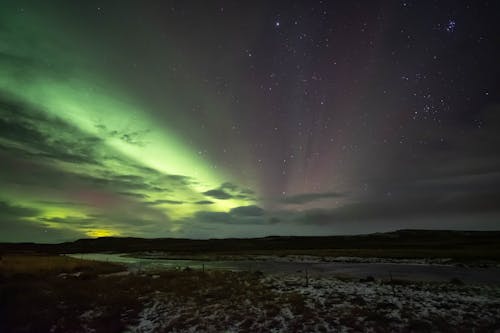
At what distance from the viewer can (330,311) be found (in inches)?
843

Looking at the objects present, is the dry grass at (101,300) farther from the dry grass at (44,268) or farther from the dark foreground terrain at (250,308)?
the dry grass at (44,268)

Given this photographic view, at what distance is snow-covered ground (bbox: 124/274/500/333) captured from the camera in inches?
733

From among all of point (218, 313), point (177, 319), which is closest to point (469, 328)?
point (218, 313)

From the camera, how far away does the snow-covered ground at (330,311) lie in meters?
18.6

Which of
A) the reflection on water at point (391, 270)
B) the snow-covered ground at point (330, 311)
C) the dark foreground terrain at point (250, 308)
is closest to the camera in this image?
the snow-covered ground at point (330, 311)

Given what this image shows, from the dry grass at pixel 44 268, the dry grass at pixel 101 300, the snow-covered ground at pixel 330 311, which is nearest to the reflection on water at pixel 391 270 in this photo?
the dry grass at pixel 44 268

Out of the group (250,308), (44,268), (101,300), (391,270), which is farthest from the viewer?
(391,270)

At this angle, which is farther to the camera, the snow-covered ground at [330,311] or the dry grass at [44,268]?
the dry grass at [44,268]

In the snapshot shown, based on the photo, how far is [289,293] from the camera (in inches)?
1089

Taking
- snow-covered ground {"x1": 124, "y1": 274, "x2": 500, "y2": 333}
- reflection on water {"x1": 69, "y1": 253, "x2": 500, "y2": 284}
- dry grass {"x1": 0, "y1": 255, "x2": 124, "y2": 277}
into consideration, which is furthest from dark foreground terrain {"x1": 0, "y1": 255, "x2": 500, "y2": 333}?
dry grass {"x1": 0, "y1": 255, "x2": 124, "y2": 277}

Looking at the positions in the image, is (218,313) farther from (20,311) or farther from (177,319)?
(20,311)

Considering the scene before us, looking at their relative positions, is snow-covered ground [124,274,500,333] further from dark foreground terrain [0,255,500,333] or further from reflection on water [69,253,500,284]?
reflection on water [69,253,500,284]

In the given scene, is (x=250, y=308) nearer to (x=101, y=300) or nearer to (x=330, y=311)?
(x=330, y=311)

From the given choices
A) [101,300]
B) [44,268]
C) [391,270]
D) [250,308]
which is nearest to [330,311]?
[250,308]
